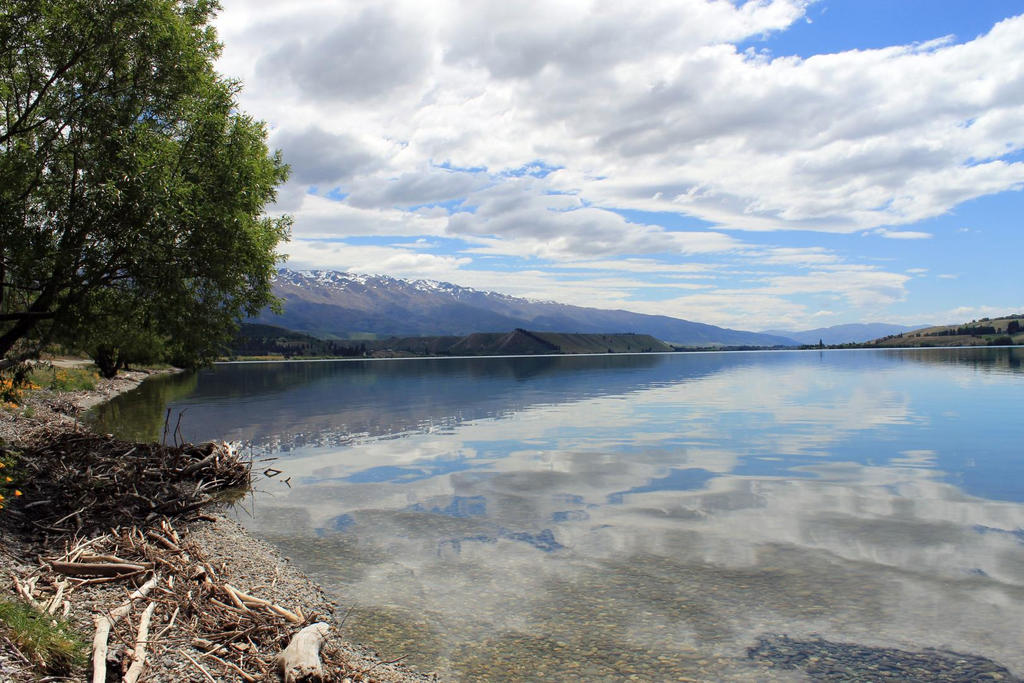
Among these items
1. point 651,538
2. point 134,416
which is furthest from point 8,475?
point 134,416

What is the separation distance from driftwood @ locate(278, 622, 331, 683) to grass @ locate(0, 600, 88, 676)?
3255 mm

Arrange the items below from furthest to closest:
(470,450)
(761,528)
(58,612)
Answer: (470,450) → (761,528) → (58,612)

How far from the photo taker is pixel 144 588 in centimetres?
1449

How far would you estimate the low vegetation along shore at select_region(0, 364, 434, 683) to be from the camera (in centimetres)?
1102

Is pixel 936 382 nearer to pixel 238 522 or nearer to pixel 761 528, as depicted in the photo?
pixel 761 528

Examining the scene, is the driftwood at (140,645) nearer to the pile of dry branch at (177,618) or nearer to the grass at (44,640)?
the pile of dry branch at (177,618)

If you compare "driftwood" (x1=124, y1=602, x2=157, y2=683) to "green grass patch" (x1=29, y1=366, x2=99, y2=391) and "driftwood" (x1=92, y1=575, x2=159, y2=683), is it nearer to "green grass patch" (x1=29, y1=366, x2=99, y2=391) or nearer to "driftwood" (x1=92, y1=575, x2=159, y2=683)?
"driftwood" (x1=92, y1=575, x2=159, y2=683)

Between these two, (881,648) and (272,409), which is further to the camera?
(272,409)

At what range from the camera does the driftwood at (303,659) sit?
444 inches

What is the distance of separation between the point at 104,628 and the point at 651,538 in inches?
630

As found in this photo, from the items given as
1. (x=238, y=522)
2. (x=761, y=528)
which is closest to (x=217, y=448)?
(x=238, y=522)

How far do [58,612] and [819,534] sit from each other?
71.9 ft

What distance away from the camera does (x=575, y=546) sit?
20.8m

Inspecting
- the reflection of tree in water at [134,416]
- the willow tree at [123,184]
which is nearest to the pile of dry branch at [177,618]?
the willow tree at [123,184]
